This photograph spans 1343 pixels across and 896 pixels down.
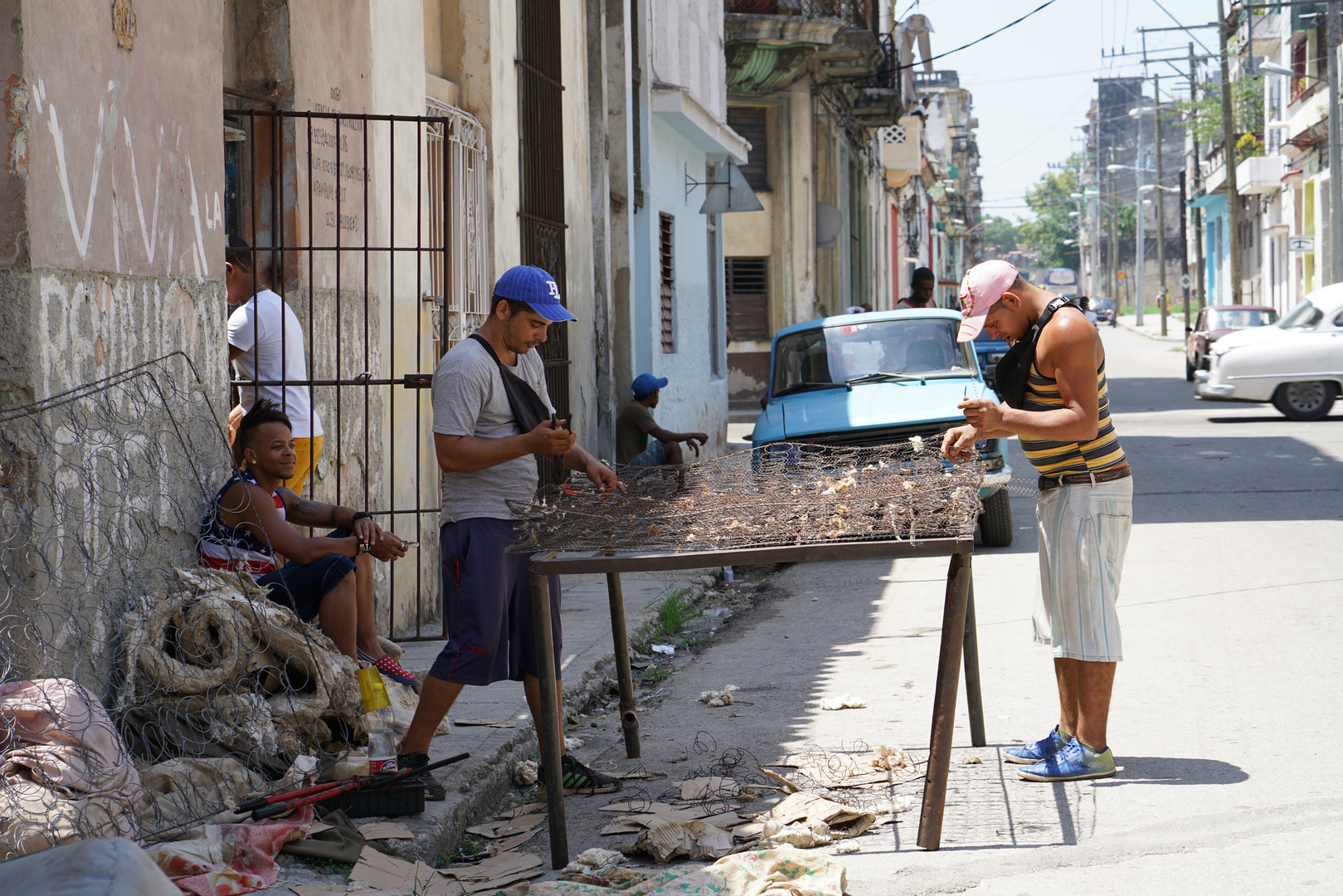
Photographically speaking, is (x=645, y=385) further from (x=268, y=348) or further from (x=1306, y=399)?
(x=1306, y=399)

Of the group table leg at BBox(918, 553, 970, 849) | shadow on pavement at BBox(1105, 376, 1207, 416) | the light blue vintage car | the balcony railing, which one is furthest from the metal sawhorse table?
the balcony railing

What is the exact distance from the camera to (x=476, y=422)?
4.78 metres

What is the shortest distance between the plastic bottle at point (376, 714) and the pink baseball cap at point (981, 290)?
2.41 m

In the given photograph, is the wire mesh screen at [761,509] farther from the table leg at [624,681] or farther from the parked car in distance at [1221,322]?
the parked car in distance at [1221,322]

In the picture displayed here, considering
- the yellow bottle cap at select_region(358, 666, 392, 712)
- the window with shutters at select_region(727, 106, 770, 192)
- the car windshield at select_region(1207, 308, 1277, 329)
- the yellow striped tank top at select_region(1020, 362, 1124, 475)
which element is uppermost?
the window with shutters at select_region(727, 106, 770, 192)

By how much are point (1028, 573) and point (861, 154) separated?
83.5 ft

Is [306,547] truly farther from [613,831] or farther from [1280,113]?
[1280,113]

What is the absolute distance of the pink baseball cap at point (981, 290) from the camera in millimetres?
4809

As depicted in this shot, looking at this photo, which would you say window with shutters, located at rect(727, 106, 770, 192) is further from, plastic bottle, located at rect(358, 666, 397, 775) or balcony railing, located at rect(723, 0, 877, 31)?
plastic bottle, located at rect(358, 666, 397, 775)

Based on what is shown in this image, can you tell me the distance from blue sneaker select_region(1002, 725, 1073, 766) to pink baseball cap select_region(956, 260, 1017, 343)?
147cm

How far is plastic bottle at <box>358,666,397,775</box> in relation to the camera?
4.98m

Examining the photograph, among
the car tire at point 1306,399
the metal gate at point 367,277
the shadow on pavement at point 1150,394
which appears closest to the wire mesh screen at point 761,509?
the metal gate at point 367,277

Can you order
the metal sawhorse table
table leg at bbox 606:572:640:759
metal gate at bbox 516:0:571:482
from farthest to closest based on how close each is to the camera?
1. metal gate at bbox 516:0:571:482
2. table leg at bbox 606:572:640:759
3. the metal sawhorse table

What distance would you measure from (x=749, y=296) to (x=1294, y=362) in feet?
29.9
